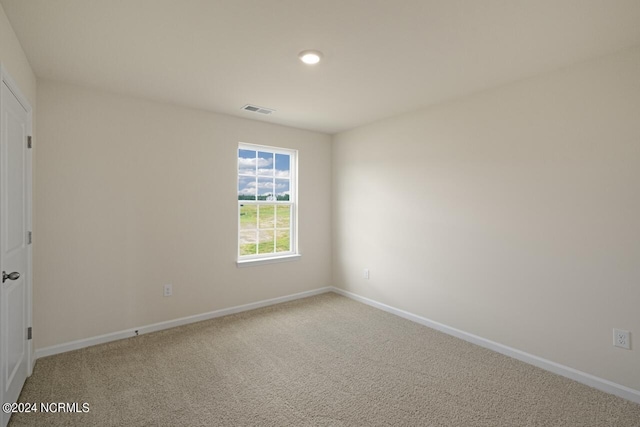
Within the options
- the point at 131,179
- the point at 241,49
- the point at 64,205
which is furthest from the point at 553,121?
the point at 64,205

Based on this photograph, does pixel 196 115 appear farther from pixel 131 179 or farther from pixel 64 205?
pixel 64 205

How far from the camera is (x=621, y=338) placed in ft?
7.48

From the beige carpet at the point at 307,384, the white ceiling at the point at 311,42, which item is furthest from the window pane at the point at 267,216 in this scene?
the white ceiling at the point at 311,42

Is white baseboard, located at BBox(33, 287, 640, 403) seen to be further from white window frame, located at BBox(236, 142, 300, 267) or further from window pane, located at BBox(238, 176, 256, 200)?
window pane, located at BBox(238, 176, 256, 200)

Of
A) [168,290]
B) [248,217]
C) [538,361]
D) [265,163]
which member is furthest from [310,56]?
[538,361]

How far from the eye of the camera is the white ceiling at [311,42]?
182cm

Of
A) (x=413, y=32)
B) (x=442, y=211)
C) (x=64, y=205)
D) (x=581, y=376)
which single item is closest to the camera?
(x=413, y=32)

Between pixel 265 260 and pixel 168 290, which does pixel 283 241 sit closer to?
pixel 265 260

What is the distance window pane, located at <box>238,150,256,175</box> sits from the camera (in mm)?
4082

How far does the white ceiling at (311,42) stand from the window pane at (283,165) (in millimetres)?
1355

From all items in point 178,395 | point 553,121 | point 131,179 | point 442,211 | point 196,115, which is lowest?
point 178,395

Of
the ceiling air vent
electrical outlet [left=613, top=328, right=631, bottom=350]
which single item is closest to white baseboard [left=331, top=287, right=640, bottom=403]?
electrical outlet [left=613, top=328, right=631, bottom=350]

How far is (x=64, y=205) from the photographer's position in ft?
9.37

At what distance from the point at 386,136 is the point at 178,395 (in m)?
3.40
